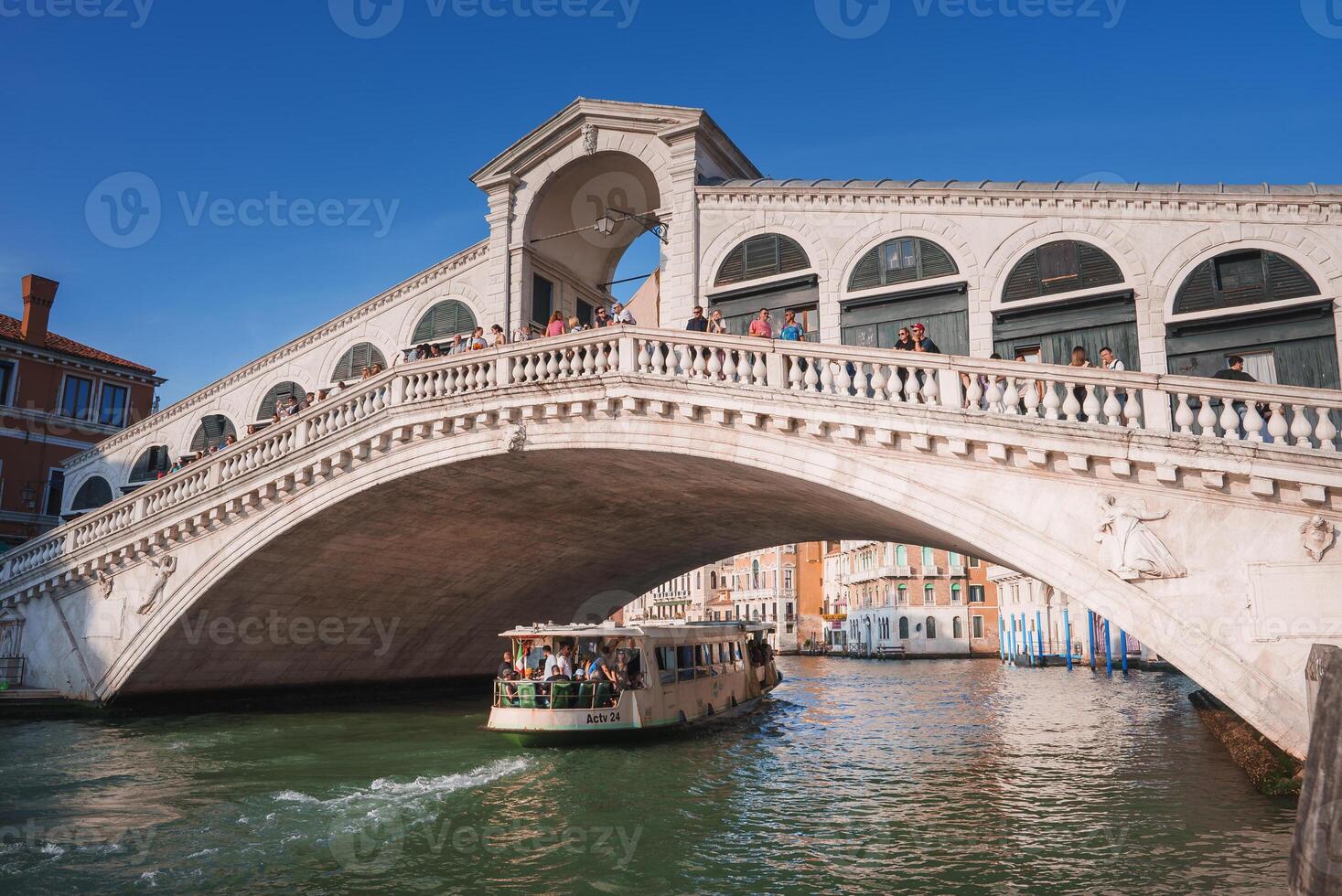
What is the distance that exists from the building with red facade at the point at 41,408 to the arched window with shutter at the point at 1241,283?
30004 mm

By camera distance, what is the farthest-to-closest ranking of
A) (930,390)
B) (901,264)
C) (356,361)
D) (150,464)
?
(150,464) → (356,361) → (901,264) → (930,390)

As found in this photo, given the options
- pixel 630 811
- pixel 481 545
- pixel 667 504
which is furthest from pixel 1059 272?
pixel 481 545

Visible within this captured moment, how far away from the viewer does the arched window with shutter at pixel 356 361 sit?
22922 millimetres

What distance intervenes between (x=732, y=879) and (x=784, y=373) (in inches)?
290

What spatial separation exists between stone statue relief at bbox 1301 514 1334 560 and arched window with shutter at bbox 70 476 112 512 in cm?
2906

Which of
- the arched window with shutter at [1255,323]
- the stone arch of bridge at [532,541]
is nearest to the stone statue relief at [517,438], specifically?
the stone arch of bridge at [532,541]

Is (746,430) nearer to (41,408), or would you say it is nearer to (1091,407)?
(1091,407)

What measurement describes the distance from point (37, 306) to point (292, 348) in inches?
548

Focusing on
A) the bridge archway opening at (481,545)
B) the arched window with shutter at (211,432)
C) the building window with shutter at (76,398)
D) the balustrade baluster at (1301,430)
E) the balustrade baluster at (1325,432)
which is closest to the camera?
the balustrade baluster at (1325,432)

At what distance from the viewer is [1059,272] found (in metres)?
15.3

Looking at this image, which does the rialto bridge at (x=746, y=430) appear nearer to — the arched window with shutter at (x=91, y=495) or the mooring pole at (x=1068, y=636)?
the arched window with shutter at (x=91, y=495)

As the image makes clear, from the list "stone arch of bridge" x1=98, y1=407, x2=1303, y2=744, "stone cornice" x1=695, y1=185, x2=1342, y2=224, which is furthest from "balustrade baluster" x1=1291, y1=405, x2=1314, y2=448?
"stone cornice" x1=695, y1=185, x2=1342, y2=224

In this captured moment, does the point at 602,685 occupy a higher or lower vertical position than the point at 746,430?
lower

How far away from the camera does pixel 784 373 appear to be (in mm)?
13914
